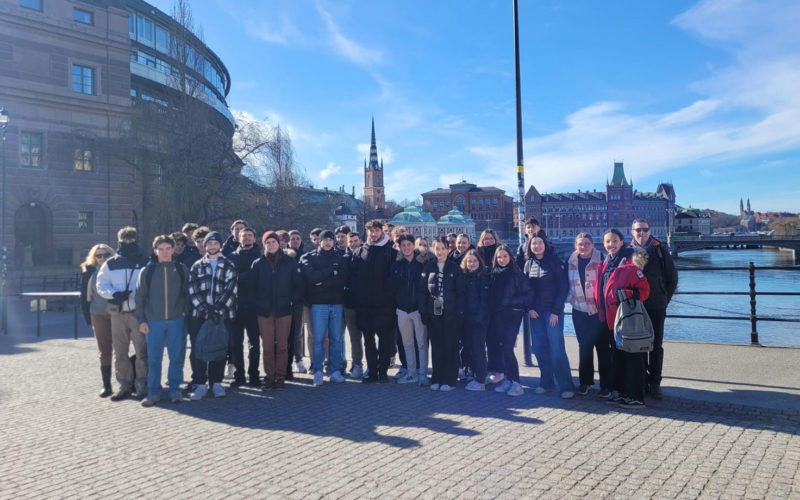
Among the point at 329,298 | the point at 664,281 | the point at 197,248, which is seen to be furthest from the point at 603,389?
the point at 197,248

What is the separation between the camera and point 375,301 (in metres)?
7.68

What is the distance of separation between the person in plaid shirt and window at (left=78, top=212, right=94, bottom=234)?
2874cm

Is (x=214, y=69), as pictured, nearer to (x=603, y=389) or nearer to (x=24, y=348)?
(x=24, y=348)

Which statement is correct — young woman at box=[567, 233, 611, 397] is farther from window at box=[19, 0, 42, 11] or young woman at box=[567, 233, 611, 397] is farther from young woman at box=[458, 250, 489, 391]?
window at box=[19, 0, 42, 11]

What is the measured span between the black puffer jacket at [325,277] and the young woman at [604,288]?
353cm

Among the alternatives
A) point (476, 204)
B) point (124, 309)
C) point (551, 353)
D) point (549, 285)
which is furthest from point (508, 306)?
point (476, 204)

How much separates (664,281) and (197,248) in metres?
6.89

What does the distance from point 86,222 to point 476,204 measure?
4763 inches

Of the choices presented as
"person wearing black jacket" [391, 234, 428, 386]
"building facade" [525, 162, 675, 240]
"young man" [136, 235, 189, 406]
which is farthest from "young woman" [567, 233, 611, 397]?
"building facade" [525, 162, 675, 240]

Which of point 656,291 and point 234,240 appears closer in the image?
point 656,291

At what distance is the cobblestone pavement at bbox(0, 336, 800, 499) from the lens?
4.14 meters

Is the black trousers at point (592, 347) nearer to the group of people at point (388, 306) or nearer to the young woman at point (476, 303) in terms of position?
the group of people at point (388, 306)

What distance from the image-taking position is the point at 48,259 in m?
29.7

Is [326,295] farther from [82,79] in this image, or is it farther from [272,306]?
[82,79]
